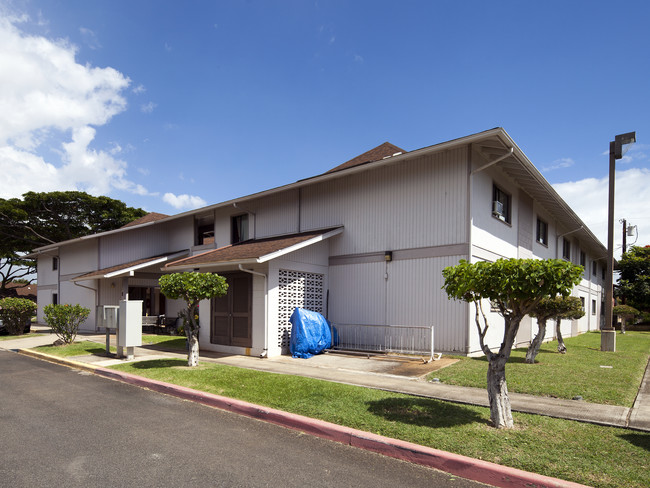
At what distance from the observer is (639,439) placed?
5.07 meters

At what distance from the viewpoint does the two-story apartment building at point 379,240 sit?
39.6 feet

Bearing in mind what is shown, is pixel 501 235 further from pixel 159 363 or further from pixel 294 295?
pixel 159 363

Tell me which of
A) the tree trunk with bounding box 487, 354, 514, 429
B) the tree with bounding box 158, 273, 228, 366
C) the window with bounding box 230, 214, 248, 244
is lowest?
the tree trunk with bounding box 487, 354, 514, 429

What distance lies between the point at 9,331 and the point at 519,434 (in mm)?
23563

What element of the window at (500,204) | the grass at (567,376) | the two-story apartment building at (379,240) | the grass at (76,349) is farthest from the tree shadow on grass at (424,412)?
the grass at (76,349)

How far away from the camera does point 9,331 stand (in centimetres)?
2055

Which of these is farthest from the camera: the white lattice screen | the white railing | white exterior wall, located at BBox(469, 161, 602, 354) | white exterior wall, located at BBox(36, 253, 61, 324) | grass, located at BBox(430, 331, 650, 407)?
white exterior wall, located at BBox(36, 253, 61, 324)

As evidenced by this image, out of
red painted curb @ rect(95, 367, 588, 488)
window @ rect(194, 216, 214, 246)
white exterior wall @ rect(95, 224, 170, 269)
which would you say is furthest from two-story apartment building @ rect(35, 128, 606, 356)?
red painted curb @ rect(95, 367, 588, 488)

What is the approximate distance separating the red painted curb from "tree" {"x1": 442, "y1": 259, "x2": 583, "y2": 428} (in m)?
1.29

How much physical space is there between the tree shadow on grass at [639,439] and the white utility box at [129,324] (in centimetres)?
1070

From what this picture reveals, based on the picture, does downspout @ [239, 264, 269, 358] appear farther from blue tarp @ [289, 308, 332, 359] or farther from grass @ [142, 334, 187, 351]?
grass @ [142, 334, 187, 351]

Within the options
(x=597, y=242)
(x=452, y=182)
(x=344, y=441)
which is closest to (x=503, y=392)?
(x=344, y=441)

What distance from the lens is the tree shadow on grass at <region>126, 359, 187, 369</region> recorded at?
10.5 metres

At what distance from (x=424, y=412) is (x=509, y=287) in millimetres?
2216
